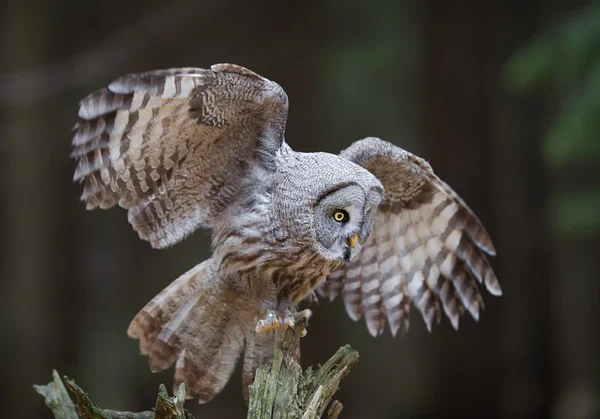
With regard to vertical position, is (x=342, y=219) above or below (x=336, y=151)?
below

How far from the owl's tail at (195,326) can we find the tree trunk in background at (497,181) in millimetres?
3673

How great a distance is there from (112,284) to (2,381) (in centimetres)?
149

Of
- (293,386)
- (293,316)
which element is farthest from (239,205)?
(293,386)

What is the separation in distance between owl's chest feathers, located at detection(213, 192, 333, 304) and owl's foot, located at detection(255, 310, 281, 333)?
158mm

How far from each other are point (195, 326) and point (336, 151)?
12.3ft

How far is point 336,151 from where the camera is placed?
6.90m

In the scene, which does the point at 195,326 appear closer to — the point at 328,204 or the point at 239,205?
the point at 239,205

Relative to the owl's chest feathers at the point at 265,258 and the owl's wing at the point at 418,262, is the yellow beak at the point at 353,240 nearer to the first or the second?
the owl's chest feathers at the point at 265,258

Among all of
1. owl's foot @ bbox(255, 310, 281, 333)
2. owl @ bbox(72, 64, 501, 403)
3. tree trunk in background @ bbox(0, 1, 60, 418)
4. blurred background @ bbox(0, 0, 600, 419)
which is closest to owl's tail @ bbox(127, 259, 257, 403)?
owl @ bbox(72, 64, 501, 403)

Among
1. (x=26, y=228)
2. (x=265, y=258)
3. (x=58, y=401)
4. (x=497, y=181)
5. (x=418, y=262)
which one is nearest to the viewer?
(x=58, y=401)

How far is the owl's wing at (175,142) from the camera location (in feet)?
8.80

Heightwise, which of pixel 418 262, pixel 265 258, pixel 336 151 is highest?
pixel 336 151

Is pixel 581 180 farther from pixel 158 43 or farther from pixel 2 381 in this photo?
pixel 2 381

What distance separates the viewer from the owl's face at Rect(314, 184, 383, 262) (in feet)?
9.59
